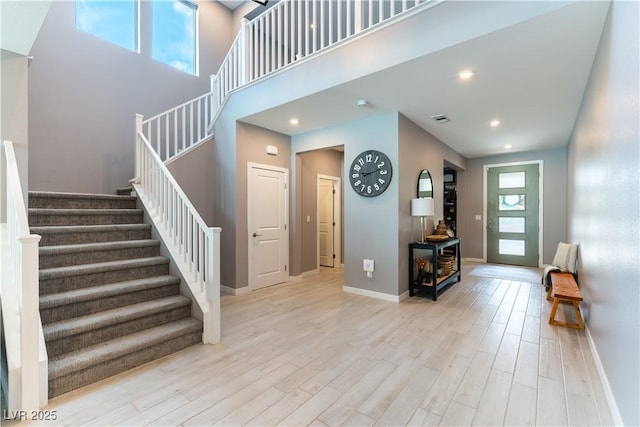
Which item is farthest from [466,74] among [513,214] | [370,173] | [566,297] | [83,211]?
[513,214]

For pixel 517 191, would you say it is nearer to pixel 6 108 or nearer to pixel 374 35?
pixel 374 35

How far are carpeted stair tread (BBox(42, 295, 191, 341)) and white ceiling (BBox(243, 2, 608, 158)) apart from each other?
8.58 ft

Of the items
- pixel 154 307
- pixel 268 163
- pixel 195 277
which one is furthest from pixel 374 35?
pixel 154 307

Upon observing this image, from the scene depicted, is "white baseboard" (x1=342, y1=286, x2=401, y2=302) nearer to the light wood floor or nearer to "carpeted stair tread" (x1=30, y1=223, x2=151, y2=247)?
the light wood floor

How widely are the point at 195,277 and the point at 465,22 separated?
3.30m

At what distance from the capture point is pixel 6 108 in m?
2.49

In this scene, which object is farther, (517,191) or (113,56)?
(517,191)

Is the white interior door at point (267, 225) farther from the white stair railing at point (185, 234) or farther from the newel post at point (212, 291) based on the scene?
the newel post at point (212, 291)

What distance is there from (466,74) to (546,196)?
470cm

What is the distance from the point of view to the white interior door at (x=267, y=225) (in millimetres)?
4578

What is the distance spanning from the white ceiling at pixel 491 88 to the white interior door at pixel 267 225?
32.6 inches

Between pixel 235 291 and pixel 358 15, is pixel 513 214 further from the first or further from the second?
pixel 235 291

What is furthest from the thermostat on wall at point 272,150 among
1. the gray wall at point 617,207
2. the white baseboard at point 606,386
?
the white baseboard at point 606,386

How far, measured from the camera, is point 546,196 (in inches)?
241
